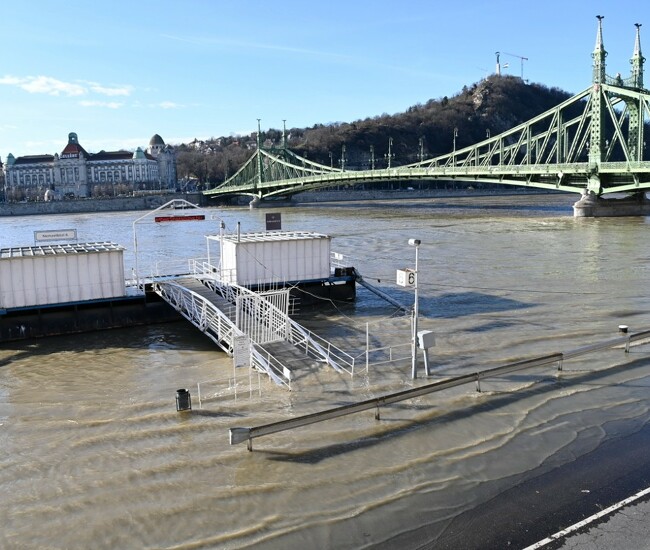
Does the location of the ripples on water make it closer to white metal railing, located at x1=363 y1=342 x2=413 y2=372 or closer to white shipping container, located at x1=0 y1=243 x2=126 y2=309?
white metal railing, located at x1=363 y1=342 x2=413 y2=372

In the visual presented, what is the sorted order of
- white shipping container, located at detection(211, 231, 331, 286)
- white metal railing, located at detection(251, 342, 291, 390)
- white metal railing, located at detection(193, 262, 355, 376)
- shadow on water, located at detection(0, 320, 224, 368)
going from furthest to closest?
Result: white shipping container, located at detection(211, 231, 331, 286) → shadow on water, located at detection(0, 320, 224, 368) → white metal railing, located at detection(193, 262, 355, 376) → white metal railing, located at detection(251, 342, 291, 390)

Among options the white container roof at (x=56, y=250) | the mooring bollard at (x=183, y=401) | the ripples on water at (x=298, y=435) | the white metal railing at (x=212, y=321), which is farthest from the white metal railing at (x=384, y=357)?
the white container roof at (x=56, y=250)

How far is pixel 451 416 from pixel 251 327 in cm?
724

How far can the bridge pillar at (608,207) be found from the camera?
217 ft

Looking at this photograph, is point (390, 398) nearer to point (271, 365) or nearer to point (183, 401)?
point (271, 365)

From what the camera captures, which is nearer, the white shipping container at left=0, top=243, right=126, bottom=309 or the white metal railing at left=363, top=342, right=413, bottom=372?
the white metal railing at left=363, top=342, right=413, bottom=372

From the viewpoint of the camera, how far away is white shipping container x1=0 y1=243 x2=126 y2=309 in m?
21.2

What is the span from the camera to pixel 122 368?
17.8 meters

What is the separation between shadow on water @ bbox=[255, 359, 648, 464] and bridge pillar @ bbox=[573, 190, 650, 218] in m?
53.3

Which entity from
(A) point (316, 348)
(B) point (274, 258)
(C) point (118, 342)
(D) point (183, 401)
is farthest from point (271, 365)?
(B) point (274, 258)

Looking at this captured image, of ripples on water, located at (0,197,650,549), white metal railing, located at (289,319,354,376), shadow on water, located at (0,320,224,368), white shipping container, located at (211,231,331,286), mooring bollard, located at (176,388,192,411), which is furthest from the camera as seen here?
white shipping container, located at (211,231,331,286)

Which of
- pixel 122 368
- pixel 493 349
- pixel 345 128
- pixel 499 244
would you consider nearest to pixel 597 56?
pixel 499 244

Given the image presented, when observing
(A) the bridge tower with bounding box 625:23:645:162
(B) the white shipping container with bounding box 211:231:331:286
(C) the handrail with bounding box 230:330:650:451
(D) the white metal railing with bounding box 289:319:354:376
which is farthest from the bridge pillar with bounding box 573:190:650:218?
(D) the white metal railing with bounding box 289:319:354:376

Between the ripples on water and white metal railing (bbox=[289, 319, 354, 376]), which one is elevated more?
white metal railing (bbox=[289, 319, 354, 376])
